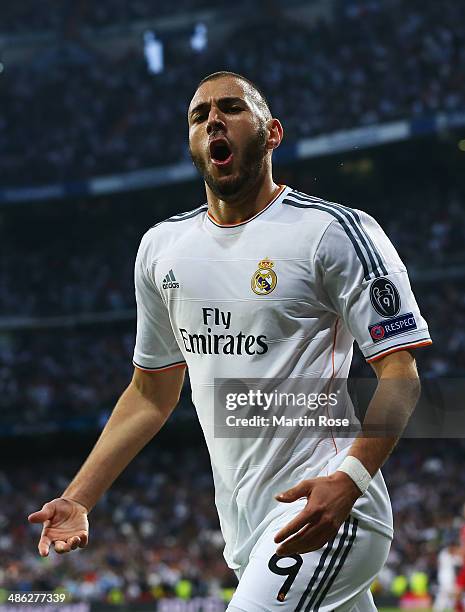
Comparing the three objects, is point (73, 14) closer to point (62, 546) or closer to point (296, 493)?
point (62, 546)

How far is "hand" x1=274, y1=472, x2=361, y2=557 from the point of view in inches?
99.3

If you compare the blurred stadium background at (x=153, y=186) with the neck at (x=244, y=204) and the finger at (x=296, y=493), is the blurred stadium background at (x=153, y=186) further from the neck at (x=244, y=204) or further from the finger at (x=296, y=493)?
the finger at (x=296, y=493)

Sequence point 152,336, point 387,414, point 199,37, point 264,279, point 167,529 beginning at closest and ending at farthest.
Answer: point 387,414 < point 264,279 < point 152,336 < point 167,529 < point 199,37

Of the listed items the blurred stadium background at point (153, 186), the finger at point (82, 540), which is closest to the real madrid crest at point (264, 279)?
the finger at point (82, 540)

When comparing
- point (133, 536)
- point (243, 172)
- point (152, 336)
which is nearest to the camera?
point (243, 172)

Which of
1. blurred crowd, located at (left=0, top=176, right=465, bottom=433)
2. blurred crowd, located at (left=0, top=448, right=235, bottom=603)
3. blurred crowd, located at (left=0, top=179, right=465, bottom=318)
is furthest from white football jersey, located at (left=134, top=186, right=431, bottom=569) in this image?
blurred crowd, located at (left=0, top=179, right=465, bottom=318)

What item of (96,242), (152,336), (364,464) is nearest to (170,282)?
(152,336)

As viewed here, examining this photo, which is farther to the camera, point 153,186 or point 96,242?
point 96,242

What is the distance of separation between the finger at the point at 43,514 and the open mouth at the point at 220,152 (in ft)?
3.79

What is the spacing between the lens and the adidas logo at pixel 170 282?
3.30 metres

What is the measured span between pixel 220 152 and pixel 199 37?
1297 inches

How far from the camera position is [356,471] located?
8.68 feet

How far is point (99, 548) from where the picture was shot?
72.3 ft

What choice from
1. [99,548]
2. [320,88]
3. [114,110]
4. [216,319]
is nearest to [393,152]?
[320,88]
